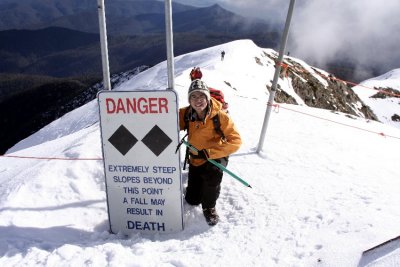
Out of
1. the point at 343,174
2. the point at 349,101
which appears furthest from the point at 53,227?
the point at 349,101

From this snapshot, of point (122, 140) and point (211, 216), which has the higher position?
point (122, 140)

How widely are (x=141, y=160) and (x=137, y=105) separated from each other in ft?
2.67

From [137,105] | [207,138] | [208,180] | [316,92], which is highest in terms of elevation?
[137,105]

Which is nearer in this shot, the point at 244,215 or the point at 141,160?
the point at 141,160

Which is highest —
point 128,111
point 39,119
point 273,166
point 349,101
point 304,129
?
point 128,111

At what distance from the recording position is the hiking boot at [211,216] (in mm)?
5668

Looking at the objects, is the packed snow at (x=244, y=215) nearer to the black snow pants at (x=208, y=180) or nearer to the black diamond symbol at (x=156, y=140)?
the black snow pants at (x=208, y=180)

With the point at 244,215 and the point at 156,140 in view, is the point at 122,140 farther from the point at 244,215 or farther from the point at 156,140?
the point at 244,215

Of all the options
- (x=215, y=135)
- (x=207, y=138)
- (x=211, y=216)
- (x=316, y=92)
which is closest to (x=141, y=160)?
(x=207, y=138)

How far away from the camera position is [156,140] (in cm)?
511

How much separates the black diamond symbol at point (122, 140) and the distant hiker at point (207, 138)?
0.89m

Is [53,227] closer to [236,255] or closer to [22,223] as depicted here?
[22,223]

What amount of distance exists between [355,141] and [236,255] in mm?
7083

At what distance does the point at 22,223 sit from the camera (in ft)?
18.2
